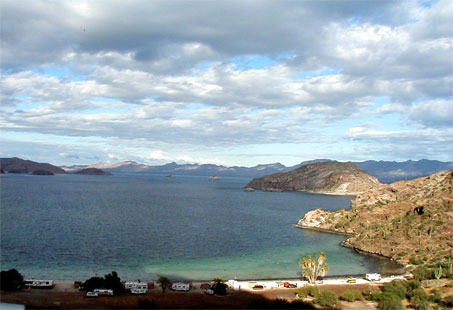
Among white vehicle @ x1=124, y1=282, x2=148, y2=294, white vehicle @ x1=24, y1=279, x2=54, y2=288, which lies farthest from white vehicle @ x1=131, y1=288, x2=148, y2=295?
white vehicle @ x1=24, y1=279, x2=54, y2=288

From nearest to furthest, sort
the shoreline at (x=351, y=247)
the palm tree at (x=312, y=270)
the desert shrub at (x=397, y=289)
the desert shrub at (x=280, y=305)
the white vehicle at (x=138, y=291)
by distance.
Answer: the desert shrub at (x=280, y=305), the white vehicle at (x=138, y=291), the desert shrub at (x=397, y=289), the palm tree at (x=312, y=270), the shoreline at (x=351, y=247)

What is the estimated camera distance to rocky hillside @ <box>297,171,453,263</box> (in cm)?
8100

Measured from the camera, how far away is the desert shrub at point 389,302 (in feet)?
139

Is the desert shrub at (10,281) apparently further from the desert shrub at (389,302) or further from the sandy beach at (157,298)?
the desert shrub at (389,302)

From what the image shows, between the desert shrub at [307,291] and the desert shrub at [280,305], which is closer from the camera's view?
the desert shrub at [280,305]

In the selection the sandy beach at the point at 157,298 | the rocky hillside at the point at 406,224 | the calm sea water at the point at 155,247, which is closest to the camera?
the sandy beach at the point at 157,298

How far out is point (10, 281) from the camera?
44531mm

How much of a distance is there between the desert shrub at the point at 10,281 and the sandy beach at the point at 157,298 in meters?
1.25

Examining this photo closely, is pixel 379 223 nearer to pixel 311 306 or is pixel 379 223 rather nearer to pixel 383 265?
pixel 383 265

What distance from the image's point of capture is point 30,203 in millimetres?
141000

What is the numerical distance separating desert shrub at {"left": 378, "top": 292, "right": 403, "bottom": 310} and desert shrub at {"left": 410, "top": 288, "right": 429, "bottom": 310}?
172 cm

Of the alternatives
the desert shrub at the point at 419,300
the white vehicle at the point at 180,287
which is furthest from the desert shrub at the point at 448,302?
the white vehicle at the point at 180,287

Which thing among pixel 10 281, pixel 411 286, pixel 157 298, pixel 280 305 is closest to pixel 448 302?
pixel 411 286

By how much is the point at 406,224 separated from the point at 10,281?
88243 mm
